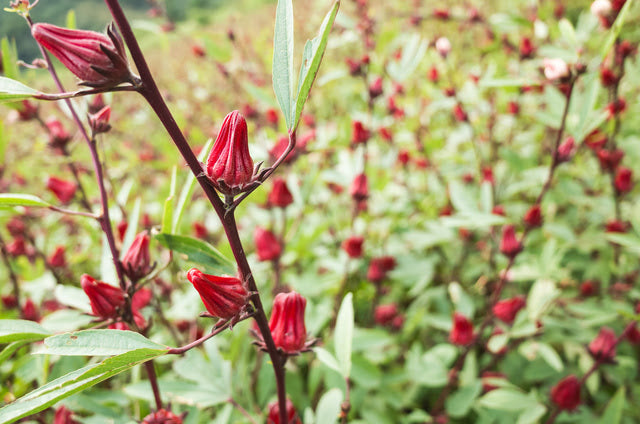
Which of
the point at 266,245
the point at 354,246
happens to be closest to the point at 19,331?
the point at 266,245

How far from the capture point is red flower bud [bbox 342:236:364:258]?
5.33 ft

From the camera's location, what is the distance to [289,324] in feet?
2.59

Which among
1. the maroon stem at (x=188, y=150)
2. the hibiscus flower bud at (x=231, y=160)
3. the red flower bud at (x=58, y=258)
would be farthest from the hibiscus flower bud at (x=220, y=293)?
the red flower bud at (x=58, y=258)

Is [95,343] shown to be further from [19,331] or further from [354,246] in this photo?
[354,246]

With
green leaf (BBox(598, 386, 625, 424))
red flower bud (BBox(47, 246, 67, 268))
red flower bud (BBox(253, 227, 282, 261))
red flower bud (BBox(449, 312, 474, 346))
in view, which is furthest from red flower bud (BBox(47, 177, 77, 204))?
green leaf (BBox(598, 386, 625, 424))

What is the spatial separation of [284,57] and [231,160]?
0.16 m

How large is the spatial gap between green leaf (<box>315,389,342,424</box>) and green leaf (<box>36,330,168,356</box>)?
0.52 meters

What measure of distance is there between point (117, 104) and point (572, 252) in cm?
552

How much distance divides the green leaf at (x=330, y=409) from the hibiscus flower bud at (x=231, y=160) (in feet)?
1.98

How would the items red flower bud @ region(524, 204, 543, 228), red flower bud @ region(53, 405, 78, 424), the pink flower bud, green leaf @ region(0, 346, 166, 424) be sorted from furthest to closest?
red flower bud @ region(524, 204, 543, 228), the pink flower bud, red flower bud @ region(53, 405, 78, 424), green leaf @ region(0, 346, 166, 424)

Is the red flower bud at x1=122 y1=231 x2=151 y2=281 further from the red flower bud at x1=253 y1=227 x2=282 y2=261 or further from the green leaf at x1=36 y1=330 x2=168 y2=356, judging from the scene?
the red flower bud at x1=253 y1=227 x2=282 y2=261

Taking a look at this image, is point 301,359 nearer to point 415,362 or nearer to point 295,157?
point 415,362

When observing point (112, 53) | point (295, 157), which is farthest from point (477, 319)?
point (112, 53)

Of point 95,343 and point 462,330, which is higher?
point 95,343
